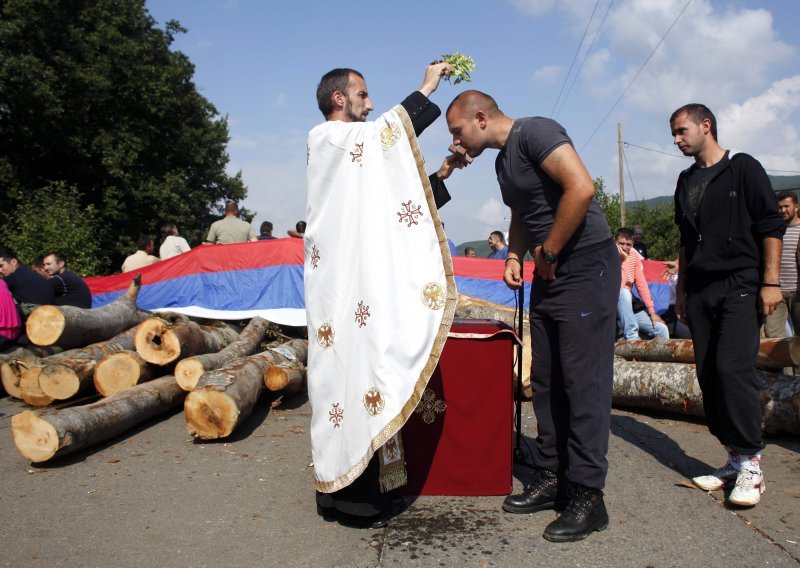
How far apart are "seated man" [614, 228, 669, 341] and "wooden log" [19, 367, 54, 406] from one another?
6346 millimetres

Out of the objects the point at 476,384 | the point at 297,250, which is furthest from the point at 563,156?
the point at 297,250

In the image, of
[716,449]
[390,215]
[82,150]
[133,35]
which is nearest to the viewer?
[390,215]

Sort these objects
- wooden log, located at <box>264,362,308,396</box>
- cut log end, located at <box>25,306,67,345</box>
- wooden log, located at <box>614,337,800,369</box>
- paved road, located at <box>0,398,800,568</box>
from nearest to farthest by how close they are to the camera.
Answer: paved road, located at <box>0,398,800,568</box> → wooden log, located at <box>614,337,800,369</box> → wooden log, located at <box>264,362,308,396</box> → cut log end, located at <box>25,306,67,345</box>

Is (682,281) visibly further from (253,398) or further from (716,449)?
(253,398)

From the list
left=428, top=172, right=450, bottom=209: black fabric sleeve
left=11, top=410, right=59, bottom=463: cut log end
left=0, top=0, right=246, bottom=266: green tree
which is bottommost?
left=11, top=410, right=59, bottom=463: cut log end

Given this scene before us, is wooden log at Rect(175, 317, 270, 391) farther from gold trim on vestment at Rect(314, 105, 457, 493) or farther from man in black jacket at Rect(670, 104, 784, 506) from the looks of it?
man in black jacket at Rect(670, 104, 784, 506)

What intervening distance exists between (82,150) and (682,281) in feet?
88.1

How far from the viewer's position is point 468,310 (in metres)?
8.69

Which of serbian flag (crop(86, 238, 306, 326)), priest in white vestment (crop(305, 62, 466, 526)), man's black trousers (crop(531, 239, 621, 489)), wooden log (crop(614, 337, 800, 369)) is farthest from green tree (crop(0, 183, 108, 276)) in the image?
man's black trousers (crop(531, 239, 621, 489))

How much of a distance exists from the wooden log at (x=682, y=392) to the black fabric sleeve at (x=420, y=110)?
3446mm

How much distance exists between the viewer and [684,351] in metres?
6.48

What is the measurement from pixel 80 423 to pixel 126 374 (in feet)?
5.11

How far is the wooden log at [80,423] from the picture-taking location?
14.9 feet

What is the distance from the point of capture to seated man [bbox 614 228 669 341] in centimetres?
814
